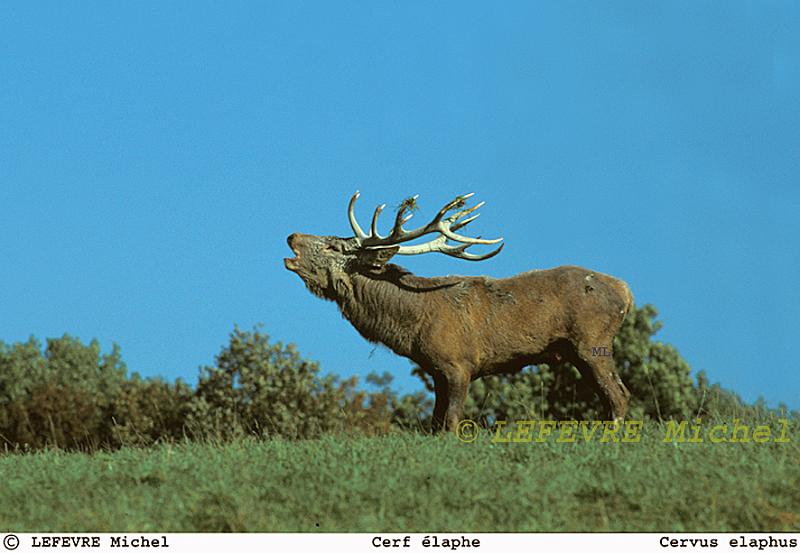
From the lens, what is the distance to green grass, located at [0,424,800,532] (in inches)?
354

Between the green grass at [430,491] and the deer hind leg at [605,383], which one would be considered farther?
the deer hind leg at [605,383]

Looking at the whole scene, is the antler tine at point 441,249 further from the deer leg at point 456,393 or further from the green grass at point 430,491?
the green grass at point 430,491

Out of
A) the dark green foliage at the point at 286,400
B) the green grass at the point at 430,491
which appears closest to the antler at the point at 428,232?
the green grass at the point at 430,491

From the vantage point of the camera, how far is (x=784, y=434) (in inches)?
504

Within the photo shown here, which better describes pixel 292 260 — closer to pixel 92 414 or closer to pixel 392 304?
pixel 392 304

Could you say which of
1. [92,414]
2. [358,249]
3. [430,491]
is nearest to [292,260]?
[358,249]

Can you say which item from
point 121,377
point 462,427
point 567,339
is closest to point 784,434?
point 567,339

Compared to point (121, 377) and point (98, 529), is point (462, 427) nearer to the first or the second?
point (98, 529)

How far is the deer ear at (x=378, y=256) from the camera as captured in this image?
1479 centimetres

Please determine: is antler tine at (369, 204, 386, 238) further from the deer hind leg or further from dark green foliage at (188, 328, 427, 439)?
dark green foliage at (188, 328, 427, 439)

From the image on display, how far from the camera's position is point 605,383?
14.3 metres

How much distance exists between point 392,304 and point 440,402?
5.19ft

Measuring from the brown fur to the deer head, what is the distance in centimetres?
1
